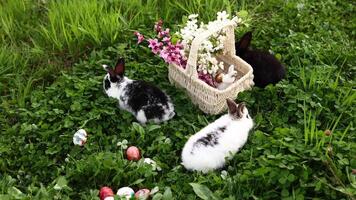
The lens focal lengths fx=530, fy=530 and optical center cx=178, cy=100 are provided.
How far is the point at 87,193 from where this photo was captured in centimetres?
379

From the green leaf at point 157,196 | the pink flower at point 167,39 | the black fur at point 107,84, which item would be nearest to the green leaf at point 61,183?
the green leaf at point 157,196

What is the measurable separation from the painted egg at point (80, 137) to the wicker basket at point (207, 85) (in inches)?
36.9

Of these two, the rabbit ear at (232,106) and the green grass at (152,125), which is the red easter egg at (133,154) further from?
the rabbit ear at (232,106)

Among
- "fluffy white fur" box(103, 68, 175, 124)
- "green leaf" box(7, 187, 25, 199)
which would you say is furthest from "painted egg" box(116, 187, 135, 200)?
"fluffy white fur" box(103, 68, 175, 124)

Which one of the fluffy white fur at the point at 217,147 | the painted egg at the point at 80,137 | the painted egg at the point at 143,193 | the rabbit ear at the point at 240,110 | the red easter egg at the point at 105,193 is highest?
the rabbit ear at the point at 240,110

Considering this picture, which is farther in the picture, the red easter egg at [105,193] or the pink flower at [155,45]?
the pink flower at [155,45]

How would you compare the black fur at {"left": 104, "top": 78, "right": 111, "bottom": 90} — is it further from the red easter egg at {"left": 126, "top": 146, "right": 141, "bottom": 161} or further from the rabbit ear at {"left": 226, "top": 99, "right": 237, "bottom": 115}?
the rabbit ear at {"left": 226, "top": 99, "right": 237, "bottom": 115}

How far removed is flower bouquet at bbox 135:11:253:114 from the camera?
429 cm

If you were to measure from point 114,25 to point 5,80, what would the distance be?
46.0 inches

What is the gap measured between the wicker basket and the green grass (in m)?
0.09

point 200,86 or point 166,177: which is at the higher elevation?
point 200,86

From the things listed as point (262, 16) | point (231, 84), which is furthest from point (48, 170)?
point (262, 16)

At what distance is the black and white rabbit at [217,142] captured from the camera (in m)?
3.79

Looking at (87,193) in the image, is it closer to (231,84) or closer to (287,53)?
(231,84)
